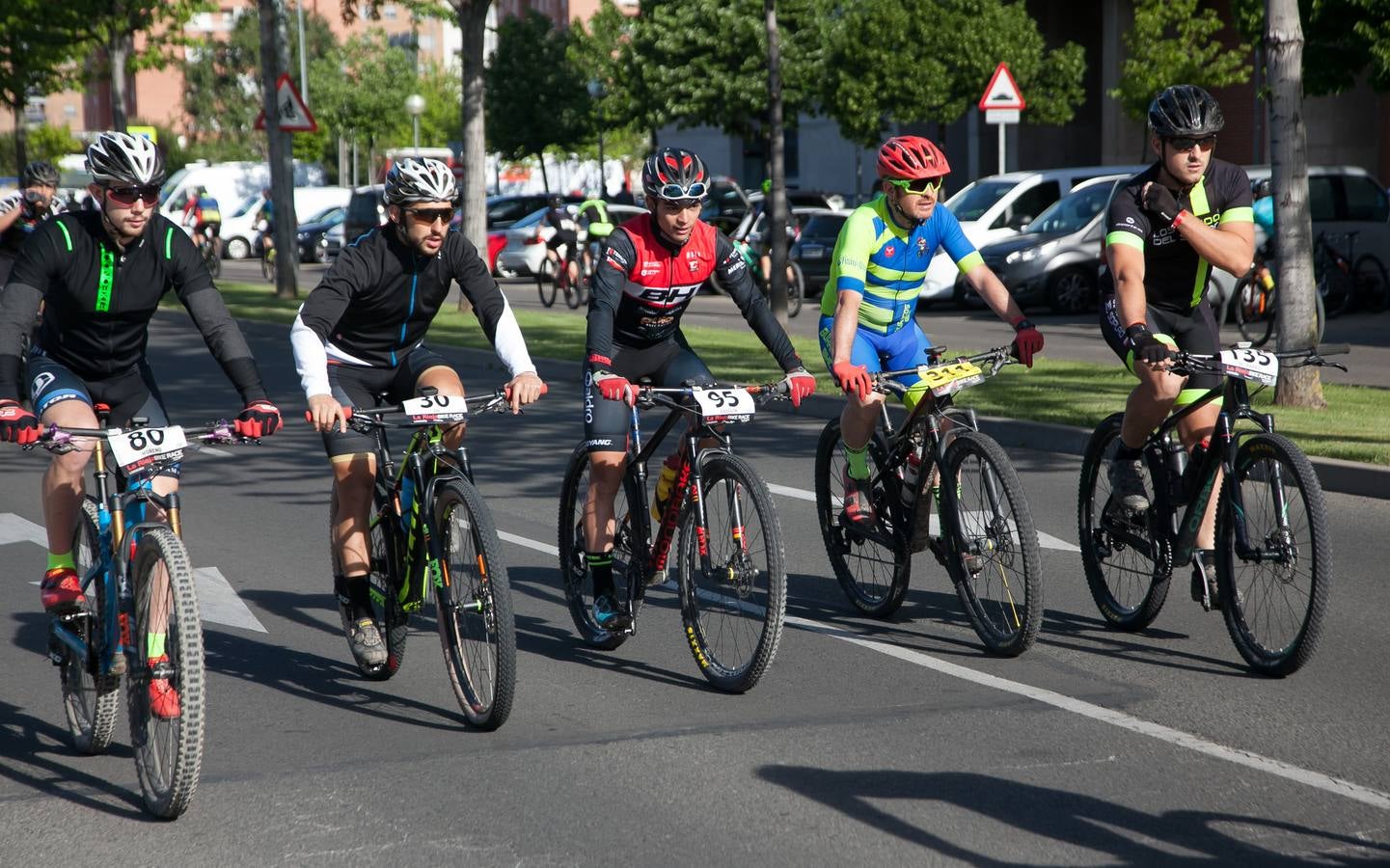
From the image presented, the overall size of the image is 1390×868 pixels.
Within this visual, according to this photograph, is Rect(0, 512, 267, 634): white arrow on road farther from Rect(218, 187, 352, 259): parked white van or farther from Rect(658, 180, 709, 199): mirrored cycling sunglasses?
Rect(218, 187, 352, 259): parked white van

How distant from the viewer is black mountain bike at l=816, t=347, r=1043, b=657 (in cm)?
603

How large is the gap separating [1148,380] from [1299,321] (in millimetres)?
6196

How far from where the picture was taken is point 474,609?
5.42 m

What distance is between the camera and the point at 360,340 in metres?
6.09

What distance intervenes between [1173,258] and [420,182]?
2664 millimetres

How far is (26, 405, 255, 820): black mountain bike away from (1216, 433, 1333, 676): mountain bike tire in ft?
10.6

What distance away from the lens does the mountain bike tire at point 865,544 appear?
267 inches

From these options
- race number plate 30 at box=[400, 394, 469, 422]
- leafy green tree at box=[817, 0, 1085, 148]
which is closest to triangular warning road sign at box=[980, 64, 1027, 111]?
race number plate 30 at box=[400, 394, 469, 422]

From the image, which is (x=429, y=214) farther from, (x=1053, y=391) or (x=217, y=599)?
(x=1053, y=391)

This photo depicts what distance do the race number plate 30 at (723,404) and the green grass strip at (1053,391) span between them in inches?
210

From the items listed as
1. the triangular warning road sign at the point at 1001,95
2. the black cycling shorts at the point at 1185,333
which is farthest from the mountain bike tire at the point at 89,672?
the triangular warning road sign at the point at 1001,95

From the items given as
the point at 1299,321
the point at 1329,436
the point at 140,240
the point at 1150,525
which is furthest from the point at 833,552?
the point at 1299,321

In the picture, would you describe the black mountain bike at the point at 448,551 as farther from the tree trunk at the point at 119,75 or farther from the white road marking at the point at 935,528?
the tree trunk at the point at 119,75

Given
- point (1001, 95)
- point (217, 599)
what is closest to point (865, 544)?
point (217, 599)
